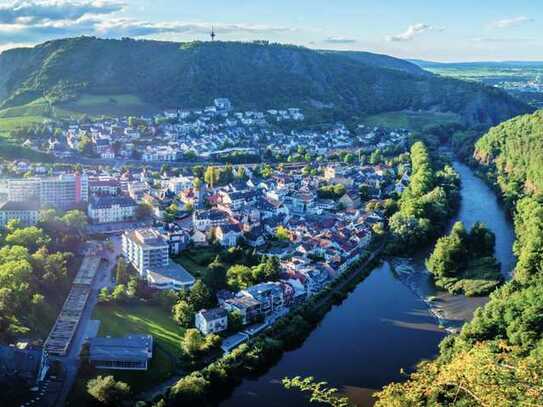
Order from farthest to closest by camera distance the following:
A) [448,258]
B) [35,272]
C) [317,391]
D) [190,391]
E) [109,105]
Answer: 1. [109,105]
2. [448,258]
3. [35,272]
4. [190,391]
5. [317,391]

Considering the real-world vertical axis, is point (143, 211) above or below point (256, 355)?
above

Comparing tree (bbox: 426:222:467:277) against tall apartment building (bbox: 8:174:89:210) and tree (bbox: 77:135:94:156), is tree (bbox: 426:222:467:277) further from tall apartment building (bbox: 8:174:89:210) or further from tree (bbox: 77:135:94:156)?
tree (bbox: 77:135:94:156)

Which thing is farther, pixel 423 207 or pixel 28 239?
pixel 423 207

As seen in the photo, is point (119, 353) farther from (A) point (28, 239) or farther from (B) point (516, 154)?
(B) point (516, 154)

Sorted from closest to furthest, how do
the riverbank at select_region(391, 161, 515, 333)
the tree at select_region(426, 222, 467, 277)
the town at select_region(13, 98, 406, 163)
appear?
1. the riverbank at select_region(391, 161, 515, 333)
2. the tree at select_region(426, 222, 467, 277)
3. the town at select_region(13, 98, 406, 163)

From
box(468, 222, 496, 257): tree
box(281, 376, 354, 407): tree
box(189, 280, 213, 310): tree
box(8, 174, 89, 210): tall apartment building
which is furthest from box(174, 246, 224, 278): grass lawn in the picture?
box(281, 376, 354, 407): tree

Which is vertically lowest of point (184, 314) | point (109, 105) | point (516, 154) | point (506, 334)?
point (184, 314)

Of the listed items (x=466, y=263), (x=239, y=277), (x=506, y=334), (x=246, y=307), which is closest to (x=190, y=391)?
(x=246, y=307)

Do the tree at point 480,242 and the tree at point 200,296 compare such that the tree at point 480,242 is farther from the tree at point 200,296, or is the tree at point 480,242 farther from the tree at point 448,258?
the tree at point 200,296
